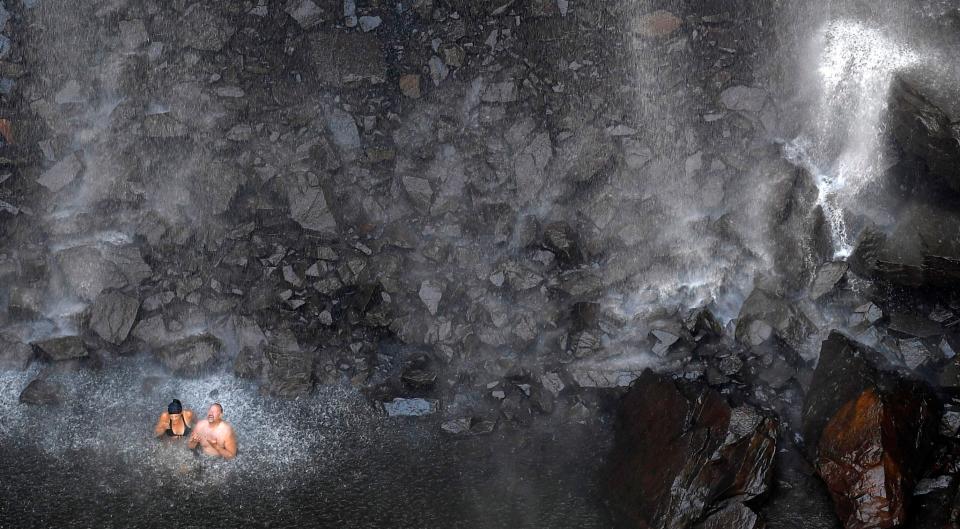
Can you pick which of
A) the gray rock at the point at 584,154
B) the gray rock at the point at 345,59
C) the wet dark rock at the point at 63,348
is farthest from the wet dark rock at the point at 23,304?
the gray rock at the point at 584,154

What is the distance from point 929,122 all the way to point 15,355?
1087 centimetres

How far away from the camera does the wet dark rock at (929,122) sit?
30.2 feet

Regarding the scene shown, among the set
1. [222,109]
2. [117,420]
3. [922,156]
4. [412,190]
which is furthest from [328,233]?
[922,156]

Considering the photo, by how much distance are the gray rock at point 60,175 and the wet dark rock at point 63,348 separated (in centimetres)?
217

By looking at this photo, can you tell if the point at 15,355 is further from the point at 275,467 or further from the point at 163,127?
the point at 275,467

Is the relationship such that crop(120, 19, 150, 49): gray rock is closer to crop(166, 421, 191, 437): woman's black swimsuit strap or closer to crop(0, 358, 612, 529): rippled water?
crop(0, 358, 612, 529): rippled water

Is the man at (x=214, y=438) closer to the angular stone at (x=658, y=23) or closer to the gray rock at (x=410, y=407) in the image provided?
the gray rock at (x=410, y=407)

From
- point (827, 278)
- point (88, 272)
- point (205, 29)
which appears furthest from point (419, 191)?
point (827, 278)

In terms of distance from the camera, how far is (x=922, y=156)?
9625 mm

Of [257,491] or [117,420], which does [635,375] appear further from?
[117,420]

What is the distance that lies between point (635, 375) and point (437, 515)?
9.26ft

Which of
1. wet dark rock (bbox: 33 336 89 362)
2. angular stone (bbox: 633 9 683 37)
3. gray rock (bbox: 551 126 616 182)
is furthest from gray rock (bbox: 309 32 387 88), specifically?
wet dark rock (bbox: 33 336 89 362)

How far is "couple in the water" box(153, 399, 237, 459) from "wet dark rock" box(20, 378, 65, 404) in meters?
1.40

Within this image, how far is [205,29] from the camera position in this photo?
10.8 metres
